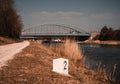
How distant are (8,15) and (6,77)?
44988 mm

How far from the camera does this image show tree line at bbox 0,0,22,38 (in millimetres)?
49172

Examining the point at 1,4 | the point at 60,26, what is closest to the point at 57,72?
the point at 1,4

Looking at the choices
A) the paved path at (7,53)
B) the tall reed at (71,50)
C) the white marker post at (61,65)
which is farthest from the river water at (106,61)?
the paved path at (7,53)

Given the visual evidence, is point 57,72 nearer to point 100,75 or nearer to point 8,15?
point 100,75

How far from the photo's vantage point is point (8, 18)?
5094cm

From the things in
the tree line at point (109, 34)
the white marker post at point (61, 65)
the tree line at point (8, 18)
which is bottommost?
the tree line at point (109, 34)

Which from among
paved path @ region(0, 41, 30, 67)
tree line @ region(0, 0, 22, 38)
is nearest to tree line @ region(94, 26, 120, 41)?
tree line @ region(0, 0, 22, 38)

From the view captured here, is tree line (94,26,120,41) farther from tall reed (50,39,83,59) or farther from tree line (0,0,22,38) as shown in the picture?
tall reed (50,39,83,59)

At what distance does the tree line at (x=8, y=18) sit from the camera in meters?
49.2

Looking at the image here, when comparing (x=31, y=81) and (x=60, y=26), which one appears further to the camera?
(x=60, y=26)

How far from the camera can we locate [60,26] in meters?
133

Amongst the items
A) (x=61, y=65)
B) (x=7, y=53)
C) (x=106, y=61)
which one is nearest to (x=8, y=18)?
(x=106, y=61)

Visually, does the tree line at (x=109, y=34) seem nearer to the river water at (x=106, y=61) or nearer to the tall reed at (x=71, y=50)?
the river water at (x=106, y=61)

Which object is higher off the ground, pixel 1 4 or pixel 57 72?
pixel 1 4
